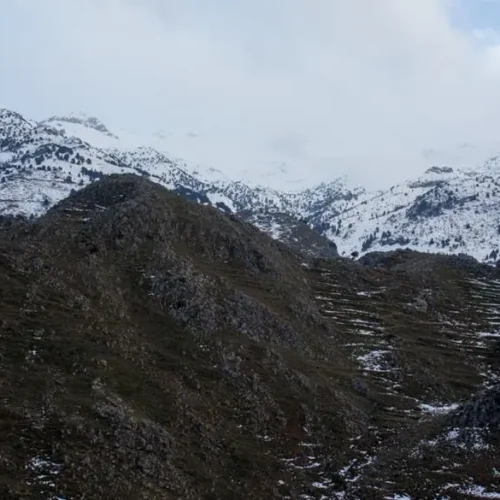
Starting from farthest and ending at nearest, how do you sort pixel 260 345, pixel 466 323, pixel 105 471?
1. pixel 466 323
2. pixel 260 345
3. pixel 105 471

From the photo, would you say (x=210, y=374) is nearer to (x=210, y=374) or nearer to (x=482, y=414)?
(x=210, y=374)

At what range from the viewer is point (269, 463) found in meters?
65.5

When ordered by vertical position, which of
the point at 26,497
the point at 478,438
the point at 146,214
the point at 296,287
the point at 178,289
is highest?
the point at 146,214

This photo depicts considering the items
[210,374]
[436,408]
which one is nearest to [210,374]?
[210,374]

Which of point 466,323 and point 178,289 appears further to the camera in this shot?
point 466,323

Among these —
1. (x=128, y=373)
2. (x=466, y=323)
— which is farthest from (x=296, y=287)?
(x=128, y=373)

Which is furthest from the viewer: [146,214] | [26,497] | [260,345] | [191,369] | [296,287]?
[296,287]

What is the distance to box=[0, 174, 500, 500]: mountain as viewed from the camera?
56125 millimetres

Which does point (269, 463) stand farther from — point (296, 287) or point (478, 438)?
point (296, 287)

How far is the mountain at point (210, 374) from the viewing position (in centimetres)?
5612

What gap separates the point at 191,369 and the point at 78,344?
593 inches

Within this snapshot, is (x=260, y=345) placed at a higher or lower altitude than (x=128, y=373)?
higher

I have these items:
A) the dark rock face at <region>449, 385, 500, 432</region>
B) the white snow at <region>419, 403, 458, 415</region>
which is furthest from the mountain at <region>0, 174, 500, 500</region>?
the white snow at <region>419, 403, 458, 415</region>

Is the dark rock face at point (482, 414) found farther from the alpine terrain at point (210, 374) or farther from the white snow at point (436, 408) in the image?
the white snow at point (436, 408)
